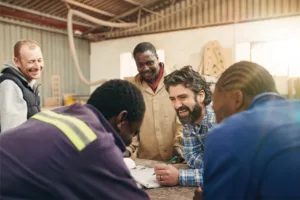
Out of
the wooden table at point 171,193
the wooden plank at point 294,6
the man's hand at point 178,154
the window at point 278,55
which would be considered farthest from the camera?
the wooden plank at point 294,6

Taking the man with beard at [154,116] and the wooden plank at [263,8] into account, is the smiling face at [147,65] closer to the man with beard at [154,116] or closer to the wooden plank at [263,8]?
the man with beard at [154,116]

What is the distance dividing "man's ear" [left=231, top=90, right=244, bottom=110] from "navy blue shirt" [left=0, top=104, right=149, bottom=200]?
1.93ft

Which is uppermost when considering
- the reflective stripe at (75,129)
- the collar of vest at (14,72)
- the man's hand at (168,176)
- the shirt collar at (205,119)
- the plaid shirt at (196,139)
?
the collar of vest at (14,72)

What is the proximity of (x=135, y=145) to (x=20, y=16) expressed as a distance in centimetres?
475

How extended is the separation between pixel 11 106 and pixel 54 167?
2.01m

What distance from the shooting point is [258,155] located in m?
0.93

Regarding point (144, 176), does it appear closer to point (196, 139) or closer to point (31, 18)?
point (196, 139)

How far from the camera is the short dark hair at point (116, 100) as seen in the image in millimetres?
1412

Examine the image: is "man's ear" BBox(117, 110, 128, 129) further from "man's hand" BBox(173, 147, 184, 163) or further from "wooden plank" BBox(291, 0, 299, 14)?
"wooden plank" BBox(291, 0, 299, 14)

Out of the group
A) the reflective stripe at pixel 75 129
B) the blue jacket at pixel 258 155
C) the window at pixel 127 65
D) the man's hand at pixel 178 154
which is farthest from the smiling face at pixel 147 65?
the window at pixel 127 65

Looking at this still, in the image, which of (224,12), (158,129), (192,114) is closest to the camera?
(192,114)

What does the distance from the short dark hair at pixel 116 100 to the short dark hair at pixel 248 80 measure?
418 millimetres

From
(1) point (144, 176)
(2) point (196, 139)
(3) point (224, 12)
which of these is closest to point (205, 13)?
(3) point (224, 12)

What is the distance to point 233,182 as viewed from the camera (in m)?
0.99
